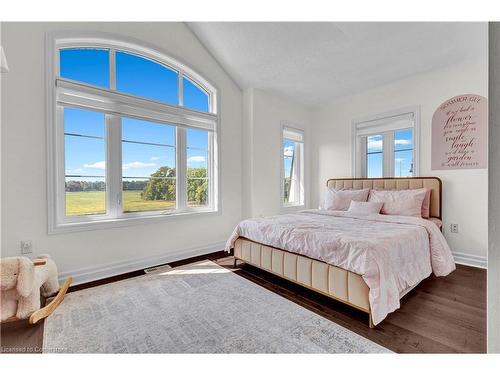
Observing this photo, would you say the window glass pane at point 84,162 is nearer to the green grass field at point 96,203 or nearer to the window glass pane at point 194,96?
the green grass field at point 96,203

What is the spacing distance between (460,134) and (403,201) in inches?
43.7

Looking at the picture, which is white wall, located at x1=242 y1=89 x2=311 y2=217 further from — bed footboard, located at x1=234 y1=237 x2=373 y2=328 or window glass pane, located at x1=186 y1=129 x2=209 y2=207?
bed footboard, located at x1=234 y1=237 x2=373 y2=328

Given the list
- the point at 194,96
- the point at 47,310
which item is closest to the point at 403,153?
the point at 194,96

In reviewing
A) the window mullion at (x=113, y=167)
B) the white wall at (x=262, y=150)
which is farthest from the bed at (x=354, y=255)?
the window mullion at (x=113, y=167)

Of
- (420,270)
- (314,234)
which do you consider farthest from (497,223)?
(420,270)

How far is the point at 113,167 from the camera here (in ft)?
9.29

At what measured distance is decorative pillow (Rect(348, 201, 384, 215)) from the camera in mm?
3152

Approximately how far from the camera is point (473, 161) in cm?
294

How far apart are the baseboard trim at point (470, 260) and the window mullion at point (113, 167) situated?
14.2 feet

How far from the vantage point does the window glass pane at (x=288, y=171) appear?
4.64 meters

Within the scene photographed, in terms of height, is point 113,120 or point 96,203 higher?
point 113,120

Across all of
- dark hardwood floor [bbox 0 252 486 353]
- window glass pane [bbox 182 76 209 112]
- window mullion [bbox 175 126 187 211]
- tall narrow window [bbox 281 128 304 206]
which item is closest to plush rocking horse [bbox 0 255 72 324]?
dark hardwood floor [bbox 0 252 486 353]

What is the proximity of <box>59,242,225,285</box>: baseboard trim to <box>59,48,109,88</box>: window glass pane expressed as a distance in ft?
6.83

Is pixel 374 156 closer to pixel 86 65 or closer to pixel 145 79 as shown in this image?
pixel 145 79
